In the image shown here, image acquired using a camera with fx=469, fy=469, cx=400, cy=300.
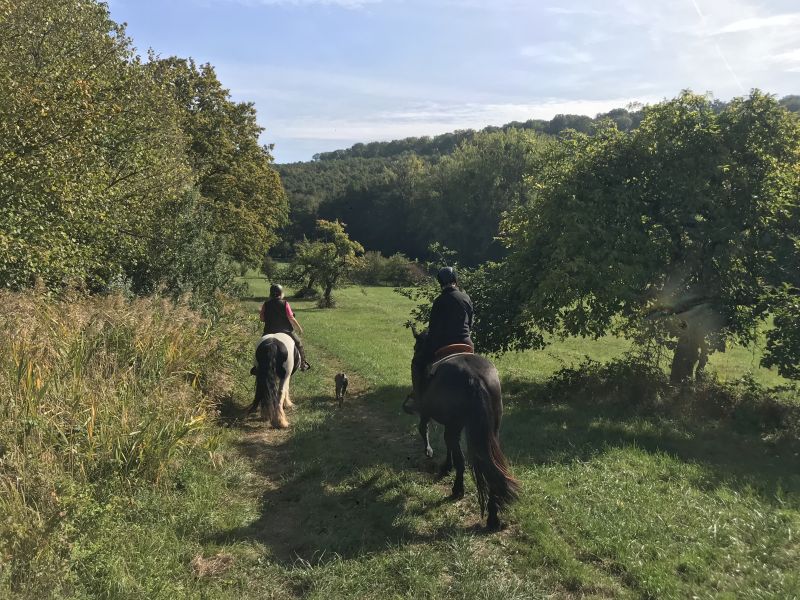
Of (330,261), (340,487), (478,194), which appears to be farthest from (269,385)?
(478,194)

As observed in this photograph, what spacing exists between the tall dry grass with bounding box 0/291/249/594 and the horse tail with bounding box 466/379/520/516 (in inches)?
147

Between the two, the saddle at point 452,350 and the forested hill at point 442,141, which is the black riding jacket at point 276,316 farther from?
the forested hill at point 442,141

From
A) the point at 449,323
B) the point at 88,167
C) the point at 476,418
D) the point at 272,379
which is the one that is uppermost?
the point at 88,167

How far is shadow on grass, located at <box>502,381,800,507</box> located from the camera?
22.0 feet

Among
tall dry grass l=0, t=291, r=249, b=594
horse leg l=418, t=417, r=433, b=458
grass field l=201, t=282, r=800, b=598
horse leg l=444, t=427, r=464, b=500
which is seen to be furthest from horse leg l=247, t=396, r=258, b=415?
horse leg l=444, t=427, r=464, b=500

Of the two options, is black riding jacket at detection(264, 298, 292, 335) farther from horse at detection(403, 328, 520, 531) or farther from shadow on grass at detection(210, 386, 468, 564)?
horse at detection(403, 328, 520, 531)

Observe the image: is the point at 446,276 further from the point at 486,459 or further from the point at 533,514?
the point at 533,514

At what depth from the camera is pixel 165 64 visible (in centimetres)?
2545

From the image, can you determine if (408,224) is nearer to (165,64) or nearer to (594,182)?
(165,64)

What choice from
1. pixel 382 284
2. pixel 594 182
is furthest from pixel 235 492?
pixel 382 284

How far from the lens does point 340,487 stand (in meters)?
6.32

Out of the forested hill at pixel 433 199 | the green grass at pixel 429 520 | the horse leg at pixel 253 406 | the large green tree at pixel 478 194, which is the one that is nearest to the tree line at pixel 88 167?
the horse leg at pixel 253 406

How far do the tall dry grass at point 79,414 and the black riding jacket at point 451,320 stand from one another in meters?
3.54

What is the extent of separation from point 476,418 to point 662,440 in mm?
4650
